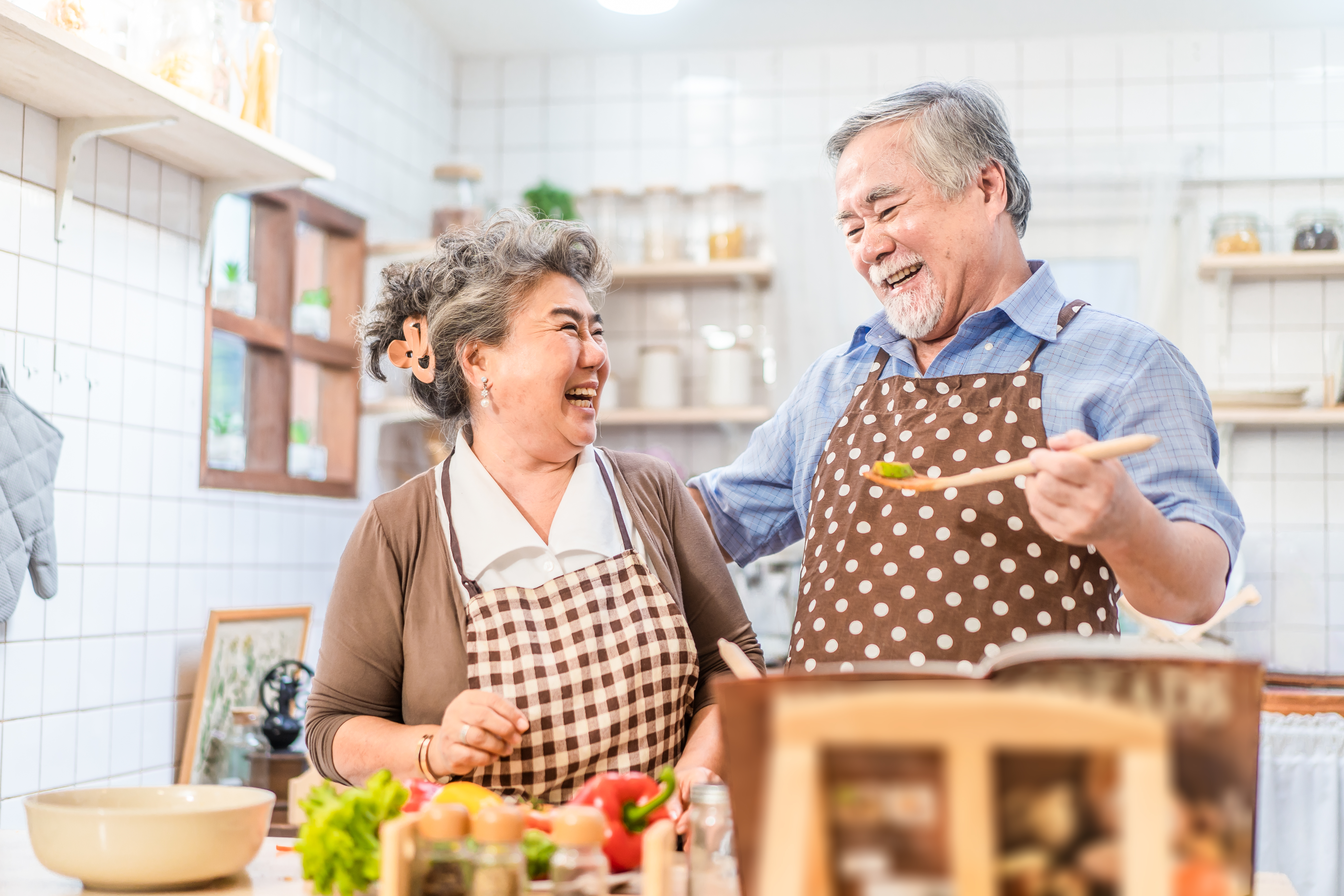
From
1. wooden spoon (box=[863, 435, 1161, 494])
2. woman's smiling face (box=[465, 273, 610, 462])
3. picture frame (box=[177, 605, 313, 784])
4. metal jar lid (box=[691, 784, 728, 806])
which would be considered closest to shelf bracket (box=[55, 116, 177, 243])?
picture frame (box=[177, 605, 313, 784])

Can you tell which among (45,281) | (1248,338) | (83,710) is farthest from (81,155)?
(1248,338)

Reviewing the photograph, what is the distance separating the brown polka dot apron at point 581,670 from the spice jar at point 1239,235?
309cm

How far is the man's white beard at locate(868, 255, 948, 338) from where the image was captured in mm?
1594

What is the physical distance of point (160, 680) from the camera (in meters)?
2.72

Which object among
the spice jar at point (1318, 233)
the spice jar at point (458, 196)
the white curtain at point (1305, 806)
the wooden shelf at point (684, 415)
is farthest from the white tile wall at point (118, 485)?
the spice jar at point (1318, 233)

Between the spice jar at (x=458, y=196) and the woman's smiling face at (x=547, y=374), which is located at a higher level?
the spice jar at (x=458, y=196)

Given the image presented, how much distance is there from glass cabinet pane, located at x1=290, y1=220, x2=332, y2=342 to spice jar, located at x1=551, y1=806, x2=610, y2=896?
107 inches

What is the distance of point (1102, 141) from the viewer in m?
4.17

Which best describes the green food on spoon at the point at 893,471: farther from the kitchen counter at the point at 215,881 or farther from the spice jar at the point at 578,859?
the kitchen counter at the point at 215,881

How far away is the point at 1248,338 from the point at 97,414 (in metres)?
3.52

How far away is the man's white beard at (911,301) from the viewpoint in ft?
5.23

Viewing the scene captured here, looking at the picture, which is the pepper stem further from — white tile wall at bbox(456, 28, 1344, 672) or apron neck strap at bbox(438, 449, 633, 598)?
white tile wall at bbox(456, 28, 1344, 672)

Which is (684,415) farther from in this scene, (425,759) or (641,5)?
(425,759)

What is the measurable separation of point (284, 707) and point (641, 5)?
6.31 ft
